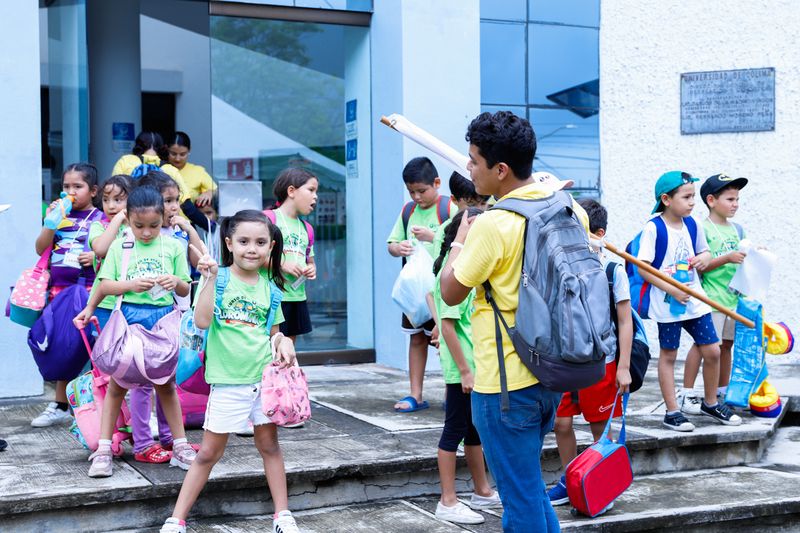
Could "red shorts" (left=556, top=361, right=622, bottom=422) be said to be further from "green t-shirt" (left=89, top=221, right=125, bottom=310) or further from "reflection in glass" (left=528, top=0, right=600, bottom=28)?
"reflection in glass" (left=528, top=0, right=600, bottom=28)

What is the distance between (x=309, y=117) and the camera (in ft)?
28.9

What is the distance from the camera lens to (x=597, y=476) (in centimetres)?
453

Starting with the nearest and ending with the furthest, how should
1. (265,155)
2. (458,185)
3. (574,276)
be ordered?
(574,276) < (458,185) < (265,155)

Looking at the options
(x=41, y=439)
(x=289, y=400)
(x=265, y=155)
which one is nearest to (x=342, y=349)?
(x=265, y=155)

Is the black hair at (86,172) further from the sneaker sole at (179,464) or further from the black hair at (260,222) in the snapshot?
the sneaker sole at (179,464)

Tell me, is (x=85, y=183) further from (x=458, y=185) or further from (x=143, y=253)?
(x=458, y=185)

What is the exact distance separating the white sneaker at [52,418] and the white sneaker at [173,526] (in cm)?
203

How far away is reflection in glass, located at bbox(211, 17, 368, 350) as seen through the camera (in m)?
8.44

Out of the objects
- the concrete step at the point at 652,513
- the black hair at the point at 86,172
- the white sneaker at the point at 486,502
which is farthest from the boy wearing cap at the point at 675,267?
the black hair at the point at 86,172

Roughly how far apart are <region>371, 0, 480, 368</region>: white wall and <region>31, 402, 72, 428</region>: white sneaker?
3.19 metres

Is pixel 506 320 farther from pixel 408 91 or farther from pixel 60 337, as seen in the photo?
pixel 408 91

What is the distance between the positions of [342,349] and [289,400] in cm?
474

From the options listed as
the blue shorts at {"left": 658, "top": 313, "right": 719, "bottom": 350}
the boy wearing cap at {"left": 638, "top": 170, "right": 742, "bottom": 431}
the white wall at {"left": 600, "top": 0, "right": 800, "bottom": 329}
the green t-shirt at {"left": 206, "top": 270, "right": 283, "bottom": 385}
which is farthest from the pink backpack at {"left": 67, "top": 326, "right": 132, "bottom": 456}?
the white wall at {"left": 600, "top": 0, "right": 800, "bottom": 329}

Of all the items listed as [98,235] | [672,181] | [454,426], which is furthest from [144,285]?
[672,181]
